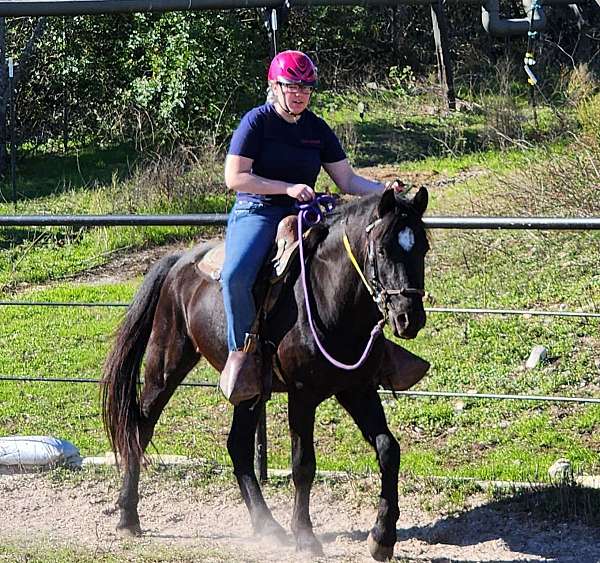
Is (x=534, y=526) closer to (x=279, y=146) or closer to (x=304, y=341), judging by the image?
(x=304, y=341)

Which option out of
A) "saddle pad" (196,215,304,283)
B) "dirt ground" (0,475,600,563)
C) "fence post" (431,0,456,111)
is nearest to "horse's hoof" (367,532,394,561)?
"dirt ground" (0,475,600,563)

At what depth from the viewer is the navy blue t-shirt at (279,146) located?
5195mm

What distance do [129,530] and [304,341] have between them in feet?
5.28

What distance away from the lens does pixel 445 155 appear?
16172 millimetres

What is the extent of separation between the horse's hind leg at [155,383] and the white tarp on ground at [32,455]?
881mm

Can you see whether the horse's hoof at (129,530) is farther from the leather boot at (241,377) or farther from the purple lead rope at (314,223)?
the purple lead rope at (314,223)

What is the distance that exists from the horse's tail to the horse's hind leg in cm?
6

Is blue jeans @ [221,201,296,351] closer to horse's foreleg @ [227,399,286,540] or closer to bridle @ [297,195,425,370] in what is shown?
bridle @ [297,195,425,370]

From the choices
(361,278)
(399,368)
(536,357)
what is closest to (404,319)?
(361,278)

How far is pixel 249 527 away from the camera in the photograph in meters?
5.89

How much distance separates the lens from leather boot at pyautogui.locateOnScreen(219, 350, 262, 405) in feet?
16.9

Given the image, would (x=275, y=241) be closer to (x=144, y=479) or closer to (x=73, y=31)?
(x=144, y=479)

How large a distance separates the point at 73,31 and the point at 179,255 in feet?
44.0

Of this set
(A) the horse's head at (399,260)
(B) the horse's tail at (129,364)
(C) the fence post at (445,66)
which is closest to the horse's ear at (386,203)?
(A) the horse's head at (399,260)
